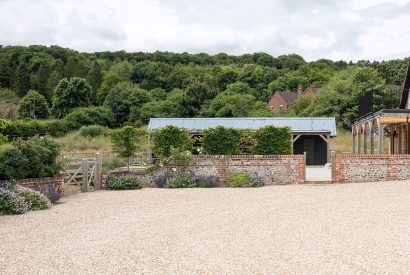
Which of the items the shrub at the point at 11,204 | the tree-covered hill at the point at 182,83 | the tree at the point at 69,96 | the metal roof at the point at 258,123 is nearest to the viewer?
the shrub at the point at 11,204

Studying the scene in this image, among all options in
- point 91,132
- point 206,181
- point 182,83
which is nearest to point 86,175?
point 206,181

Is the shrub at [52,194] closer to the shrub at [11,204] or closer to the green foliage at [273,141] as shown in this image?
the shrub at [11,204]

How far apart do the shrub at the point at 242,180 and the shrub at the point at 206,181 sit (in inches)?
25.9

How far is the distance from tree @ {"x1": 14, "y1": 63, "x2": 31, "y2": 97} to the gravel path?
67828 mm

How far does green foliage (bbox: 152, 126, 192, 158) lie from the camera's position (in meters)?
22.0

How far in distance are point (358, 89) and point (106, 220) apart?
4664 cm

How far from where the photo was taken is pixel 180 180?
19.6 metres

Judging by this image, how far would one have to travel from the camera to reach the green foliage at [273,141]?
21.7 m

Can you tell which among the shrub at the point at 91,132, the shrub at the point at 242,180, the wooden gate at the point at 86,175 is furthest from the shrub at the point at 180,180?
the shrub at the point at 91,132

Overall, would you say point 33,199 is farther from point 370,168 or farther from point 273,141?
point 370,168

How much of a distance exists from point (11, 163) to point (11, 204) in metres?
2.12

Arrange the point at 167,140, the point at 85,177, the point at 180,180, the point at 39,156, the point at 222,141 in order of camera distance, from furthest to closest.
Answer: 1. the point at 167,140
2. the point at 222,141
3. the point at 180,180
4. the point at 85,177
5. the point at 39,156

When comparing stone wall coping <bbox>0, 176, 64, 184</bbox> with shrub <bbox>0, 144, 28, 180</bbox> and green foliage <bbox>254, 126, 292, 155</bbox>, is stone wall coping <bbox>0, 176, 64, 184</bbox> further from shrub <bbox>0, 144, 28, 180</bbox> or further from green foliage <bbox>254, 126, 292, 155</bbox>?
green foliage <bbox>254, 126, 292, 155</bbox>

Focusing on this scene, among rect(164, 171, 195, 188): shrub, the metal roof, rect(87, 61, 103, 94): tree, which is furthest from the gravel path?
rect(87, 61, 103, 94): tree
